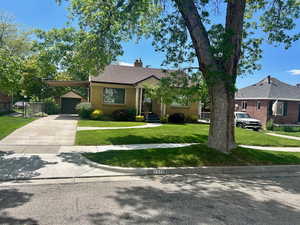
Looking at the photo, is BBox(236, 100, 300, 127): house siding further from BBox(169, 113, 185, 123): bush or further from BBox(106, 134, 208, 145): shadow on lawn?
BBox(106, 134, 208, 145): shadow on lawn

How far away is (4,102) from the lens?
25.0 meters

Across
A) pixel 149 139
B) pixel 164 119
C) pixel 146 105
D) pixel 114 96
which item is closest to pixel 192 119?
pixel 164 119

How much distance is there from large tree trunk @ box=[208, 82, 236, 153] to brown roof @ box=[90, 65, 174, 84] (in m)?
10.4

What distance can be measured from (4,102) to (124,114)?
1726 cm

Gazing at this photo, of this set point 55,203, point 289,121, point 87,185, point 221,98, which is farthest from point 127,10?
point 289,121

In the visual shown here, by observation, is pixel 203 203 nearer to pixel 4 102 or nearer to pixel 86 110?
pixel 86 110

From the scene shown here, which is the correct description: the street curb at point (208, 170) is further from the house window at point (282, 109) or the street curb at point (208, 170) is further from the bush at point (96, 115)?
the house window at point (282, 109)

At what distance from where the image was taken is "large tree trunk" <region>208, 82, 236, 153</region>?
709cm

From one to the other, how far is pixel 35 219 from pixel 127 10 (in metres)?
8.18

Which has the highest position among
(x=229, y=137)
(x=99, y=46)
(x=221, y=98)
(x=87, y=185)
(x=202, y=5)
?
(x=202, y=5)

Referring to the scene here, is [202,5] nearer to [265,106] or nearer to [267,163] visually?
[267,163]

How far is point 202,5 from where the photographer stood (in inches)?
309

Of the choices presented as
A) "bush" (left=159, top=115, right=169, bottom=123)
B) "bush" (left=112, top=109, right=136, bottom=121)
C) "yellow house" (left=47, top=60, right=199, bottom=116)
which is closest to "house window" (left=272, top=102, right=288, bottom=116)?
"yellow house" (left=47, top=60, right=199, bottom=116)

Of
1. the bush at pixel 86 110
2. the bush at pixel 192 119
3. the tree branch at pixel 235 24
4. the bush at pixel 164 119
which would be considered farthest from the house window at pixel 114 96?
the tree branch at pixel 235 24
